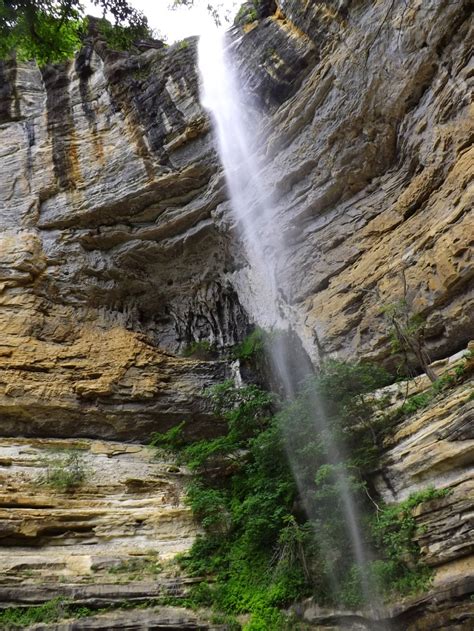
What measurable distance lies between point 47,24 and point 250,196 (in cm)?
716

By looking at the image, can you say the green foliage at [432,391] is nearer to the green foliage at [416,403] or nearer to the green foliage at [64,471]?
the green foliage at [416,403]

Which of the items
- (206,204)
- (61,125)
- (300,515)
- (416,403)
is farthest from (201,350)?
(61,125)

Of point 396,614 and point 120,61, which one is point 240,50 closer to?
point 120,61

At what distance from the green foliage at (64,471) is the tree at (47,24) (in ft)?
22.6

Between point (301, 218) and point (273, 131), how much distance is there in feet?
8.12

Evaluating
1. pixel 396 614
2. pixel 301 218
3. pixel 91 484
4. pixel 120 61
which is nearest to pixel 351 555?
pixel 396 614

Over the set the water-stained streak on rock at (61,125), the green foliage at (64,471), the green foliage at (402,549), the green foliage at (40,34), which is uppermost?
the water-stained streak on rock at (61,125)

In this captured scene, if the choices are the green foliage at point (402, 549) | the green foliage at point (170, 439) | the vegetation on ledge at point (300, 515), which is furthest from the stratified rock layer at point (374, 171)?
the green foliage at point (170, 439)

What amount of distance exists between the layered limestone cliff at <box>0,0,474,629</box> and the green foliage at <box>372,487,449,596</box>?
18 centimetres

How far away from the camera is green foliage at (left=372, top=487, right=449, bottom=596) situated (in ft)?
19.1

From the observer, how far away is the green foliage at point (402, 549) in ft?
19.1

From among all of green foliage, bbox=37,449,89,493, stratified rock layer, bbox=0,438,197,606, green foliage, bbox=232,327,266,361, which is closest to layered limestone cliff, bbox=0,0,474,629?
stratified rock layer, bbox=0,438,197,606

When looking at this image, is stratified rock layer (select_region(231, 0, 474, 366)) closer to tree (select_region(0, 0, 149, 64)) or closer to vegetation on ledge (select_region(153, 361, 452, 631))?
vegetation on ledge (select_region(153, 361, 452, 631))

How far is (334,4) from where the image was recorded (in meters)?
11.2
